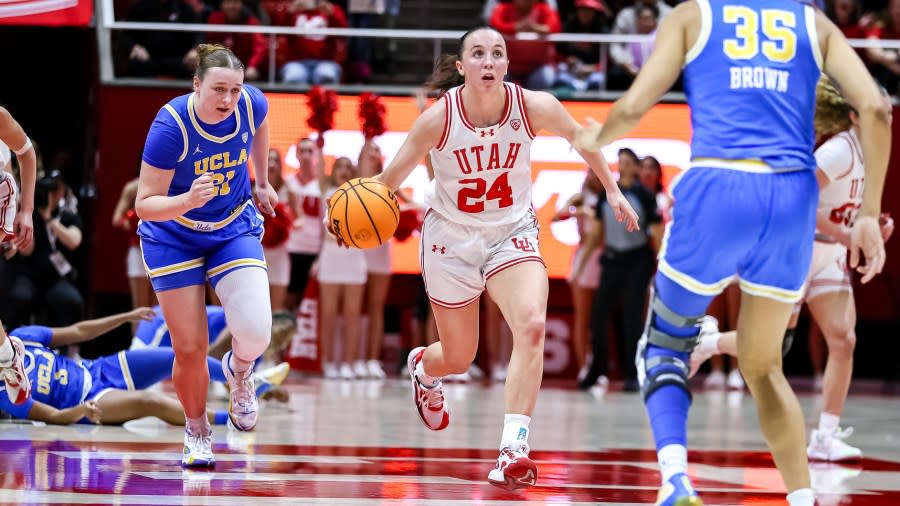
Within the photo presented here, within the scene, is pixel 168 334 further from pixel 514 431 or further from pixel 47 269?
pixel 514 431

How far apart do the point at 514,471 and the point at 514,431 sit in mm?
296

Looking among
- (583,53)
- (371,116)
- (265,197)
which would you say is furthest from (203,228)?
(583,53)

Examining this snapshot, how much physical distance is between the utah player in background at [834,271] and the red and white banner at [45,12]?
6109mm

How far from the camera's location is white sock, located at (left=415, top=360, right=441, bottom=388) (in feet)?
23.2

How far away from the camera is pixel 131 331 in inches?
557

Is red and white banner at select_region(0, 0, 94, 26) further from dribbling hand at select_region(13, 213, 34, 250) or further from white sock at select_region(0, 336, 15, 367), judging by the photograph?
white sock at select_region(0, 336, 15, 367)

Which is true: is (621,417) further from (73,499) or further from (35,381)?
(73,499)

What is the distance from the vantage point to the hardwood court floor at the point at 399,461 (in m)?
5.82

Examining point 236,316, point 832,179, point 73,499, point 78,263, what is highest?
point 832,179

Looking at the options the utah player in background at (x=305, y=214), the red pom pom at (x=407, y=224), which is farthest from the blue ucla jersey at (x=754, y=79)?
the utah player in background at (x=305, y=214)

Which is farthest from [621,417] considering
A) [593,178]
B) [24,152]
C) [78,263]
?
[78,263]

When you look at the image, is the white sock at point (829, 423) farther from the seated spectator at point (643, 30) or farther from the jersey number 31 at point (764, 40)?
the seated spectator at point (643, 30)

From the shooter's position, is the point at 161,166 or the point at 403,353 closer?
the point at 161,166

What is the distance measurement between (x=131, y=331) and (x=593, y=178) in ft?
17.2
